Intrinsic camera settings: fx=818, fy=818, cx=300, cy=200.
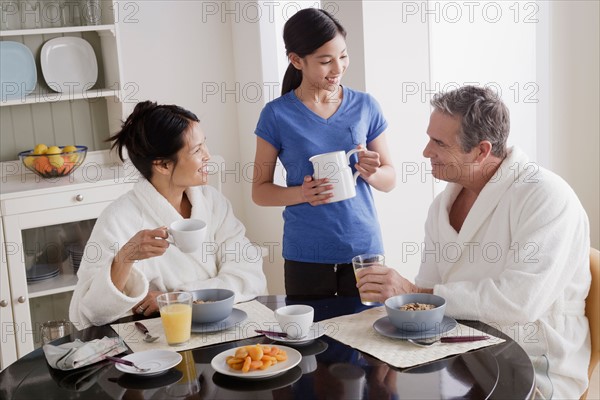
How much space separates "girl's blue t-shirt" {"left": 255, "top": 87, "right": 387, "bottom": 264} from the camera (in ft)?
8.18

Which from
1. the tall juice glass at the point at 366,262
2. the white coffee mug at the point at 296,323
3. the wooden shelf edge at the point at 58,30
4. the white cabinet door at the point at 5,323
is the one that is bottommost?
the white cabinet door at the point at 5,323

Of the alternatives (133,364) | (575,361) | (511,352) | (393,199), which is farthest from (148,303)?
(393,199)

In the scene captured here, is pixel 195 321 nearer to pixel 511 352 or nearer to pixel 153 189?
pixel 153 189

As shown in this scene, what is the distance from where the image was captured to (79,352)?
1759 millimetres

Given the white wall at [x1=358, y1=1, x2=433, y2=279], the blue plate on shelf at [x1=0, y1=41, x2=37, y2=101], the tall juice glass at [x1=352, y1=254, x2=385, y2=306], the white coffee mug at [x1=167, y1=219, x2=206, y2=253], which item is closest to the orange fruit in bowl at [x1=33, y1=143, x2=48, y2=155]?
the blue plate on shelf at [x1=0, y1=41, x2=37, y2=101]

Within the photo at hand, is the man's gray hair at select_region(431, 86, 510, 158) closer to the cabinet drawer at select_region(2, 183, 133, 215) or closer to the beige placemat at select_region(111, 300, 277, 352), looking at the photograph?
the beige placemat at select_region(111, 300, 277, 352)

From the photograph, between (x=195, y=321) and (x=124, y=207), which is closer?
(x=195, y=321)

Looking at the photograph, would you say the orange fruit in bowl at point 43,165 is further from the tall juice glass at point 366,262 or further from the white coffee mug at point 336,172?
the tall juice glass at point 366,262

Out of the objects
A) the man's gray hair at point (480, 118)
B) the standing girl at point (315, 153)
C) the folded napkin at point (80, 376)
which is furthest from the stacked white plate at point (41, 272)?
the man's gray hair at point (480, 118)

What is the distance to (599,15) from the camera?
332cm

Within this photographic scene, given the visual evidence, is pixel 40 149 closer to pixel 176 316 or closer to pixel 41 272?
pixel 41 272

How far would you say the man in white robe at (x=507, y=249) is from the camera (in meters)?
1.90

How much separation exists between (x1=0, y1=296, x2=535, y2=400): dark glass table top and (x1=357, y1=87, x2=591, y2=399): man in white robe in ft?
0.53

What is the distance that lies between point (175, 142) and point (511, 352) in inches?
42.5
